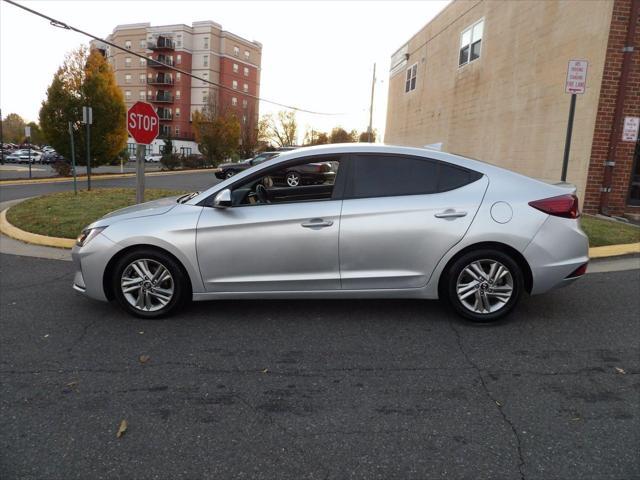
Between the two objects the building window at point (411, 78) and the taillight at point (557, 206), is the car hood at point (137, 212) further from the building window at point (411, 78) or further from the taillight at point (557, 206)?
the building window at point (411, 78)

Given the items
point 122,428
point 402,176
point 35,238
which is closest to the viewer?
point 122,428

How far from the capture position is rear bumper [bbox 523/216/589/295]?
4.34 m

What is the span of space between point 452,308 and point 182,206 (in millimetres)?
2704

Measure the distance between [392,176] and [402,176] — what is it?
0.09 m

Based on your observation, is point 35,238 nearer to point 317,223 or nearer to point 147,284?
point 147,284

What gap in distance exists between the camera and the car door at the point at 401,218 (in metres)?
4.32

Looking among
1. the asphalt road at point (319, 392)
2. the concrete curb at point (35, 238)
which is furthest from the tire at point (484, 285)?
the concrete curb at point (35, 238)

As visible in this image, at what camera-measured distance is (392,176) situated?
14.8 ft

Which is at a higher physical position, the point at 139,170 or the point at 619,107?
the point at 619,107

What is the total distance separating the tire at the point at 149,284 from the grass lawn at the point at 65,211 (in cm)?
438

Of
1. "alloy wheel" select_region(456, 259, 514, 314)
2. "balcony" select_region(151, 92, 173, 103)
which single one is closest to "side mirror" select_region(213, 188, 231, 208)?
"alloy wheel" select_region(456, 259, 514, 314)

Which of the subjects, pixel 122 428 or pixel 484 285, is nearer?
pixel 122 428

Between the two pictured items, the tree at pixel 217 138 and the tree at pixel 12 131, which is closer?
Result: the tree at pixel 217 138

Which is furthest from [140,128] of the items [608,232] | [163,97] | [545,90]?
[163,97]
